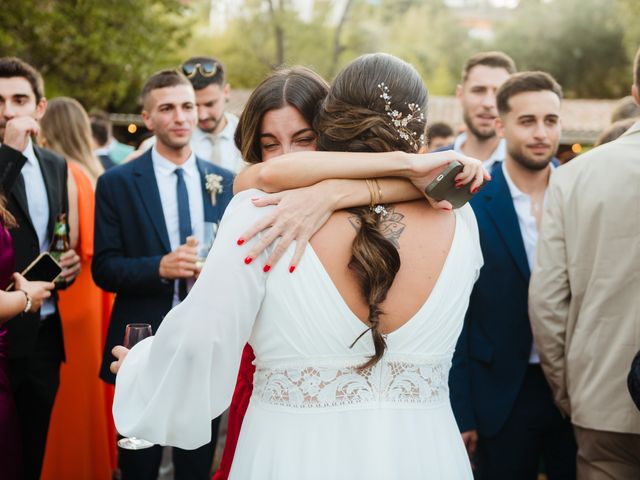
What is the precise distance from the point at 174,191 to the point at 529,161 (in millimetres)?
2226

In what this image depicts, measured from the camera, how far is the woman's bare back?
2322 millimetres

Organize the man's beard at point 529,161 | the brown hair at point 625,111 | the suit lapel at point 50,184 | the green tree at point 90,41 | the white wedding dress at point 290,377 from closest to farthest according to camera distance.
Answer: the white wedding dress at point 290,377 → the man's beard at point 529,161 → the suit lapel at point 50,184 → the brown hair at point 625,111 → the green tree at point 90,41

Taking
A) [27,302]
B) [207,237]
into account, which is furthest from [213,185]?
[27,302]

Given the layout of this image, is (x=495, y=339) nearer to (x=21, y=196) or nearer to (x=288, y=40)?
(x=21, y=196)

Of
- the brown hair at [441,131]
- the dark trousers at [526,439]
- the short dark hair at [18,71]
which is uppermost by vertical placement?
the short dark hair at [18,71]

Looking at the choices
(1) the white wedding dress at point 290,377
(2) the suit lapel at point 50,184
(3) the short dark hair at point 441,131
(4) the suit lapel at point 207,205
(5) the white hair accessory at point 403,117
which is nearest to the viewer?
(1) the white wedding dress at point 290,377

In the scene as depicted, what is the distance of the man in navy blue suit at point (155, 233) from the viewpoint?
15.1ft

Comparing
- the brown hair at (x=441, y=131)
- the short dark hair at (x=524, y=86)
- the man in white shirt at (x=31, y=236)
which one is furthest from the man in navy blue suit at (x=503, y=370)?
the brown hair at (x=441, y=131)

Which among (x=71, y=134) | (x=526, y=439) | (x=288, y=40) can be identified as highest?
(x=288, y=40)

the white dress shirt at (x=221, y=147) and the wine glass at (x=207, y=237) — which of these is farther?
the white dress shirt at (x=221, y=147)

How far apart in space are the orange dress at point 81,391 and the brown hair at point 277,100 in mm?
2716

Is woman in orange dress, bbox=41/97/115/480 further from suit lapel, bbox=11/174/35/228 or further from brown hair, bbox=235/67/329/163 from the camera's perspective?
brown hair, bbox=235/67/329/163

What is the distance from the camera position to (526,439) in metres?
4.14

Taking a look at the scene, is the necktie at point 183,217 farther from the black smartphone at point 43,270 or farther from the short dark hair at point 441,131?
the short dark hair at point 441,131
